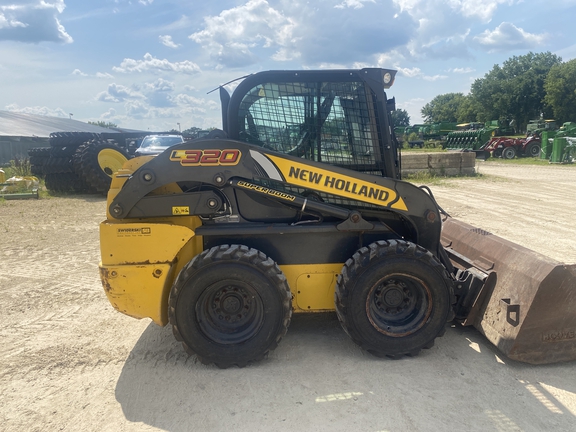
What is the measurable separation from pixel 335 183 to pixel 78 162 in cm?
1308

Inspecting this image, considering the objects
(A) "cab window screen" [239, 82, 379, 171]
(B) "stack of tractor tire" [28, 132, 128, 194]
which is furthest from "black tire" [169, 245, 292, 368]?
(B) "stack of tractor tire" [28, 132, 128, 194]

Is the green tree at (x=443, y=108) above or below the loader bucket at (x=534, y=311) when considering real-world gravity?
above

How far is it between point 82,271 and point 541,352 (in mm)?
5740

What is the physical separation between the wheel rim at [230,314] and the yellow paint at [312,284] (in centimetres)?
39

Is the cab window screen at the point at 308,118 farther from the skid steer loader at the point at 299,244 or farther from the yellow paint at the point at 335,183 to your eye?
the yellow paint at the point at 335,183

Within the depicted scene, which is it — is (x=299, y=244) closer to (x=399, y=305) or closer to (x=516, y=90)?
(x=399, y=305)

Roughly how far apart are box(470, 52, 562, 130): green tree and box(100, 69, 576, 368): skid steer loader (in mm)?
74212

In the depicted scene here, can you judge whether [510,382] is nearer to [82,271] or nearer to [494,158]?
[82,271]

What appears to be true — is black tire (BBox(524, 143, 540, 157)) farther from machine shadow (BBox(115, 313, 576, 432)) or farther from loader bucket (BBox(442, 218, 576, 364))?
machine shadow (BBox(115, 313, 576, 432))

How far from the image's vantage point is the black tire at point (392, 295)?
143 inches

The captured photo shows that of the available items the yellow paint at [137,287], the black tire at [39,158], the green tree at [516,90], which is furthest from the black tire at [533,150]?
the green tree at [516,90]

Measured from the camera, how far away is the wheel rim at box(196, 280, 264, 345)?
3.67 metres

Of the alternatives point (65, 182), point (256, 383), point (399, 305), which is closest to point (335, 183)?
point (399, 305)

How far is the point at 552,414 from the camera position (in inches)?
117
